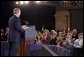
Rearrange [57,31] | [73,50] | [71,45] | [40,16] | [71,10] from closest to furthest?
[73,50] → [71,45] → [57,31] → [40,16] → [71,10]

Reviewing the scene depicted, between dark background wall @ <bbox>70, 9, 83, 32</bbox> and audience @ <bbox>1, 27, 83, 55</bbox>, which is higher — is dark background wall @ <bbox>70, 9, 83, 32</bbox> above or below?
above

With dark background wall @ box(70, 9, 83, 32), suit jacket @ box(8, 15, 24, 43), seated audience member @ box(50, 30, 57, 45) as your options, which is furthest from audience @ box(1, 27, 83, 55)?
suit jacket @ box(8, 15, 24, 43)

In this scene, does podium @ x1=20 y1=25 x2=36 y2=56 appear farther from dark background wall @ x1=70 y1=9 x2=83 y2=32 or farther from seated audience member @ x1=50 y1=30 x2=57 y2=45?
dark background wall @ x1=70 y1=9 x2=83 y2=32

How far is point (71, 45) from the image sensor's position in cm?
521

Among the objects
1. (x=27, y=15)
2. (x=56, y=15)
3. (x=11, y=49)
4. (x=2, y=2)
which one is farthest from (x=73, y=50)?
(x=56, y=15)

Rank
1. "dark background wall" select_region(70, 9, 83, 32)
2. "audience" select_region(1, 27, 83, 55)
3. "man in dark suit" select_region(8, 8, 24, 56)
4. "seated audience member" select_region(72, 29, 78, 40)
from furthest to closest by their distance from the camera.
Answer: "seated audience member" select_region(72, 29, 78, 40) → "dark background wall" select_region(70, 9, 83, 32) → "audience" select_region(1, 27, 83, 55) → "man in dark suit" select_region(8, 8, 24, 56)

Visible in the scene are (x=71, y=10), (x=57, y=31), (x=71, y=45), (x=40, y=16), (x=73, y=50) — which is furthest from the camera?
(x=71, y=10)

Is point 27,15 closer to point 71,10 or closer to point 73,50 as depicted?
point 71,10

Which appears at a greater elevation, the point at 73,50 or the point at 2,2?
the point at 2,2

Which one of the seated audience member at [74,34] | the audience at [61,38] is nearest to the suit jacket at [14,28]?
the audience at [61,38]

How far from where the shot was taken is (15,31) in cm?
509

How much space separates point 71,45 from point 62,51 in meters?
0.34

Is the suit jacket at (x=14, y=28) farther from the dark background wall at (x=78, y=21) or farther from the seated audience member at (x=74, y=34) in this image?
the seated audience member at (x=74, y=34)

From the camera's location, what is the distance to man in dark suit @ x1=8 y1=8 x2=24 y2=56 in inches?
197
